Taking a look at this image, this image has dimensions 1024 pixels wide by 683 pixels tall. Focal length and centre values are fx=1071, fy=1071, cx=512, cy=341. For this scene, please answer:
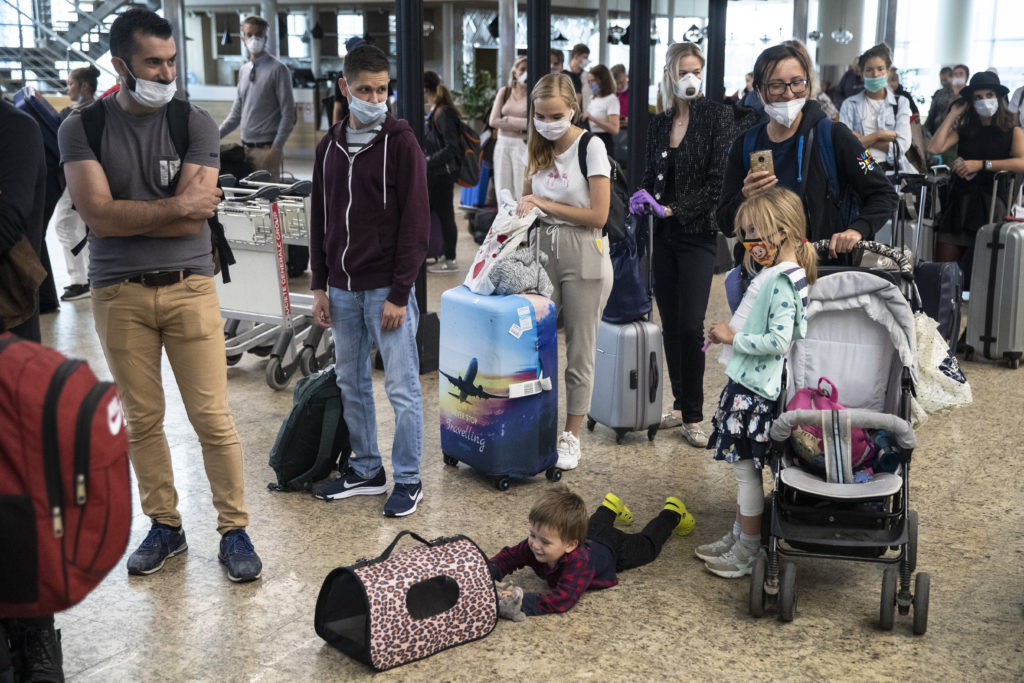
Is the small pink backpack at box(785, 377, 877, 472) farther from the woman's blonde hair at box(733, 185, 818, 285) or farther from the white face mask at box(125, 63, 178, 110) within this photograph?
the white face mask at box(125, 63, 178, 110)

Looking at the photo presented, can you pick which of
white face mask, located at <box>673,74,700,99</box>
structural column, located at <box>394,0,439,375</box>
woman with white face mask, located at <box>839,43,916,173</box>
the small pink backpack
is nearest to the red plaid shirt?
the small pink backpack

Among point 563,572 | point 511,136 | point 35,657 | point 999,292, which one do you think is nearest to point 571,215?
point 563,572

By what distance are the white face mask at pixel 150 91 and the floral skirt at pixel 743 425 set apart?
1.96 meters

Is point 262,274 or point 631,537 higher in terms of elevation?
point 262,274

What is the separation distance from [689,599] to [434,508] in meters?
1.12

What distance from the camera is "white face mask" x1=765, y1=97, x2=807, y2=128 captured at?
12.1ft

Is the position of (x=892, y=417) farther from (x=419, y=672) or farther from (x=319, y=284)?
(x=319, y=284)

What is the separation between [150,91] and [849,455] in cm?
234

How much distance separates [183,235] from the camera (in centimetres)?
334

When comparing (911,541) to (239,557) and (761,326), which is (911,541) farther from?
(239,557)

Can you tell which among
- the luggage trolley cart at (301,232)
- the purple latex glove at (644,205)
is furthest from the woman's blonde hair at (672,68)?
the luggage trolley cart at (301,232)

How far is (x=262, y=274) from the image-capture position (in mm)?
5691

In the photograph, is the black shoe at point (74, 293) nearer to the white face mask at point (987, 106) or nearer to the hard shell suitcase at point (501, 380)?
the hard shell suitcase at point (501, 380)

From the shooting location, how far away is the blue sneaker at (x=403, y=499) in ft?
13.1
